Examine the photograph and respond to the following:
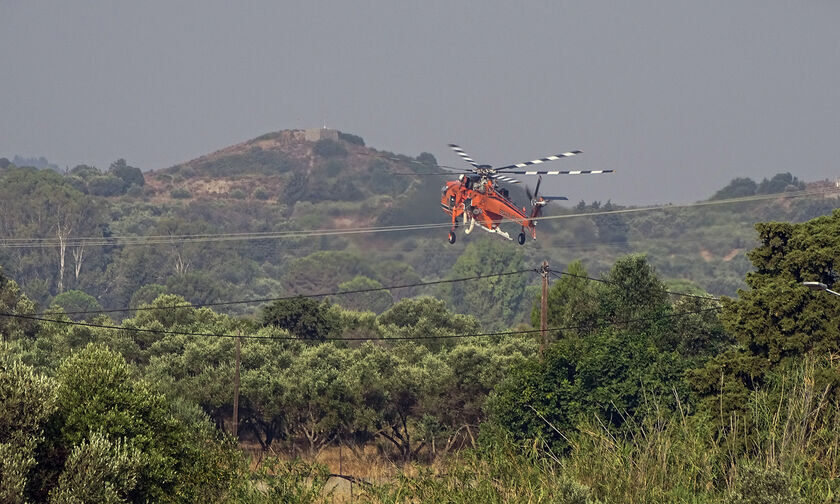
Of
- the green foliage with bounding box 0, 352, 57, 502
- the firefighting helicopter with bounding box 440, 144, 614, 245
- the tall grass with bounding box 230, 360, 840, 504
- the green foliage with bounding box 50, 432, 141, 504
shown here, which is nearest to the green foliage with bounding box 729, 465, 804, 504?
the tall grass with bounding box 230, 360, 840, 504

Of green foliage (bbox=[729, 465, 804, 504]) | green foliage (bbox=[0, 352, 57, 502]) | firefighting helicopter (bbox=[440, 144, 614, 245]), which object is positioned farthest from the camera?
firefighting helicopter (bbox=[440, 144, 614, 245])

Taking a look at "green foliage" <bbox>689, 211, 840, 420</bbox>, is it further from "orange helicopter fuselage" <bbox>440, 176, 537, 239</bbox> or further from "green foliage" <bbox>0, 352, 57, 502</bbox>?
"orange helicopter fuselage" <bbox>440, 176, 537, 239</bbox>

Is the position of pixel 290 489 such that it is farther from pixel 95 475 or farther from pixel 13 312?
pixel 13 312

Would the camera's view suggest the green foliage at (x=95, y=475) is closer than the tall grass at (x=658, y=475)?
No

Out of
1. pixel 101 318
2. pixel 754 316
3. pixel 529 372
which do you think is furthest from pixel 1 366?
pixel 101 318

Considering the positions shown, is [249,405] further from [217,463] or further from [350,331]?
[217,463]

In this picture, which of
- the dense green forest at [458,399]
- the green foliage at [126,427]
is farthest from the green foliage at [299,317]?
the green foliage at [126,427]

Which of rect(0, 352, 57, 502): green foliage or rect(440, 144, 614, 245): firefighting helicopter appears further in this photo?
rect(440, 144, 614, 245): firefighting helicopter

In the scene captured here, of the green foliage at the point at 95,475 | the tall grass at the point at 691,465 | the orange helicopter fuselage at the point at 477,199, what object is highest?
the orange helicopter fuselage at the point at 477,199

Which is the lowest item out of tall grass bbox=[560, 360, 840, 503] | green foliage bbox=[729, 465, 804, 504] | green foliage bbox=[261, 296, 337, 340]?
green foliage bbox=[261, 296, 337, 340]

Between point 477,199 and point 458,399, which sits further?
point 477,199

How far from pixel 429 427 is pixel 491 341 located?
49.3 feet

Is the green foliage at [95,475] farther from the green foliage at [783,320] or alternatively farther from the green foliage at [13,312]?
the green foliage at [13,312]

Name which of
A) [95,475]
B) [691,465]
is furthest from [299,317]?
[691,465]
